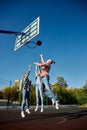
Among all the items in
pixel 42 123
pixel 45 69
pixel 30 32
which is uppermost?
pixel 30 32

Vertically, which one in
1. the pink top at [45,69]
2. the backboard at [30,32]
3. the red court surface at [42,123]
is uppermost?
the backboard at [30,32]

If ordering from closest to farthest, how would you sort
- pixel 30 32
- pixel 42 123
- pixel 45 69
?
pixel 42 123 < pixel 45 69 < pixel 30 32

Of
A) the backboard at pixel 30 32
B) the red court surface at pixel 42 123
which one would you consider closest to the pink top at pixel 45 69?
the red court surface at pixel 42 123

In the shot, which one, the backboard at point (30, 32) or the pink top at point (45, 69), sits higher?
the backboard at point (30, 32)

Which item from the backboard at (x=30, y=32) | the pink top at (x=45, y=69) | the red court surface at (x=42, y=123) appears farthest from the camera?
the backboard at (x=30, y=32)

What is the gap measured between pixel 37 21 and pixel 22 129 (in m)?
6.42

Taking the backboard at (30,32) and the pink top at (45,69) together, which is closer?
the pink top at (45,69)

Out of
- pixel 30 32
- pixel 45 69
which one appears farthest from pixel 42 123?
pixel 30 32

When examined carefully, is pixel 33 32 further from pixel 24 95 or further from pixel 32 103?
pixel 32 103

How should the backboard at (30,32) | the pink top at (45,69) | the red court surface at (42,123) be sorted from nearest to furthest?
the red court surface at (42,123), the pink top at (45,69), the backboard at (30,32)

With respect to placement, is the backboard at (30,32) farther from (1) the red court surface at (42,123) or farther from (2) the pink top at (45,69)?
(1) the red court surface at (42,123)

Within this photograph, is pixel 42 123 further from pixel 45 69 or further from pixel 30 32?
pixel 30 32

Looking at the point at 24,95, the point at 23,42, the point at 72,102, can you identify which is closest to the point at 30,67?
the point at 24,95

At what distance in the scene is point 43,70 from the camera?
6809 mm
